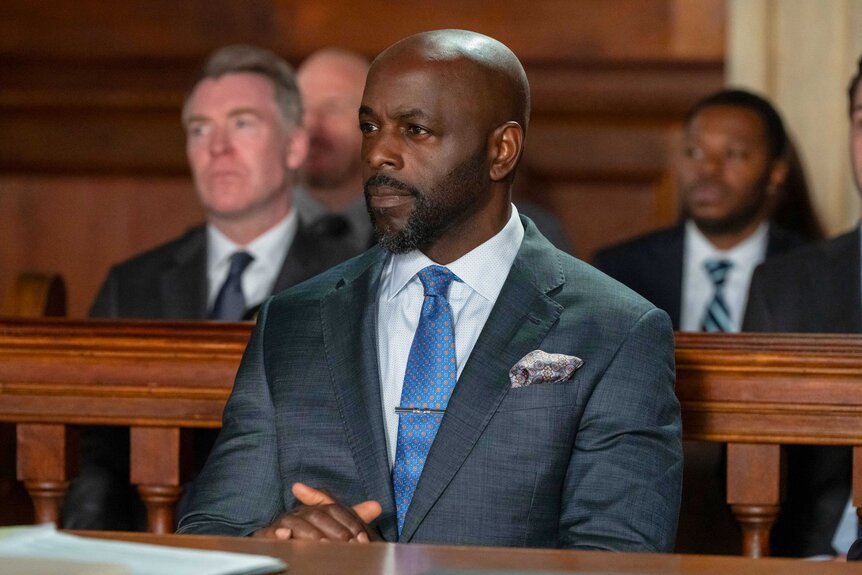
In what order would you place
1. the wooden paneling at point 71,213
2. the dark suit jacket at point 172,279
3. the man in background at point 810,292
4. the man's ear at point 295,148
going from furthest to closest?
1. the wooden paneling at point 71,213
2. the man's ear at point 295,148
3. the dark suit jacket at point 172,279
4. the man in background at point 810,292

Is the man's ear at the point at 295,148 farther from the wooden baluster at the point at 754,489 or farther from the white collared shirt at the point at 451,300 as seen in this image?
the wooden baluster at the point at 754,489

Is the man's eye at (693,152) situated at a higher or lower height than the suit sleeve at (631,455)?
higher

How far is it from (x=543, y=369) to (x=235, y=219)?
5.89 feet

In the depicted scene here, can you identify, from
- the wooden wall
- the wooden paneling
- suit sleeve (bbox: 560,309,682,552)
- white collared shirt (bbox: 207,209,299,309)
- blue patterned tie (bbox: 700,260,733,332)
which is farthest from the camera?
the wooden paneling

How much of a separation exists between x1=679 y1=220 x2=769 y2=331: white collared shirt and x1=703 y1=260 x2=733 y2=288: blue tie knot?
0.01m

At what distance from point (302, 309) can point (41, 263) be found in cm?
294

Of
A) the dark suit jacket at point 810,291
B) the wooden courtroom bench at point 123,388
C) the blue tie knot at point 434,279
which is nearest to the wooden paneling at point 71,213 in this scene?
the dark suit jacket at point 810,291

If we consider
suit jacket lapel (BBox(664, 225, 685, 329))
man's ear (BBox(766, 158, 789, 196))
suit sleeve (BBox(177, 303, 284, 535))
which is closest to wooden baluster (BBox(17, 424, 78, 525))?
suit sleeve (BBox(177, 303, 284, 535))

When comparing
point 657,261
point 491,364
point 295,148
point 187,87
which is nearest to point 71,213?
point 187,87

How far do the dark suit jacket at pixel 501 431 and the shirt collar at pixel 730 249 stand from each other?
2.35m

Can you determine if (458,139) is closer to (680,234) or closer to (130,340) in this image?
(130,340)

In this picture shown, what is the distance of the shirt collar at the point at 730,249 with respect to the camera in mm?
4320

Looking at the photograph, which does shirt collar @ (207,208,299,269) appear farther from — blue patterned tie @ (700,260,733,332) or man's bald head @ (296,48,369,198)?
blue patterned tie @ (700,260,733,332)

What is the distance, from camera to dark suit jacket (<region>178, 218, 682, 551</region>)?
1.85 metres
